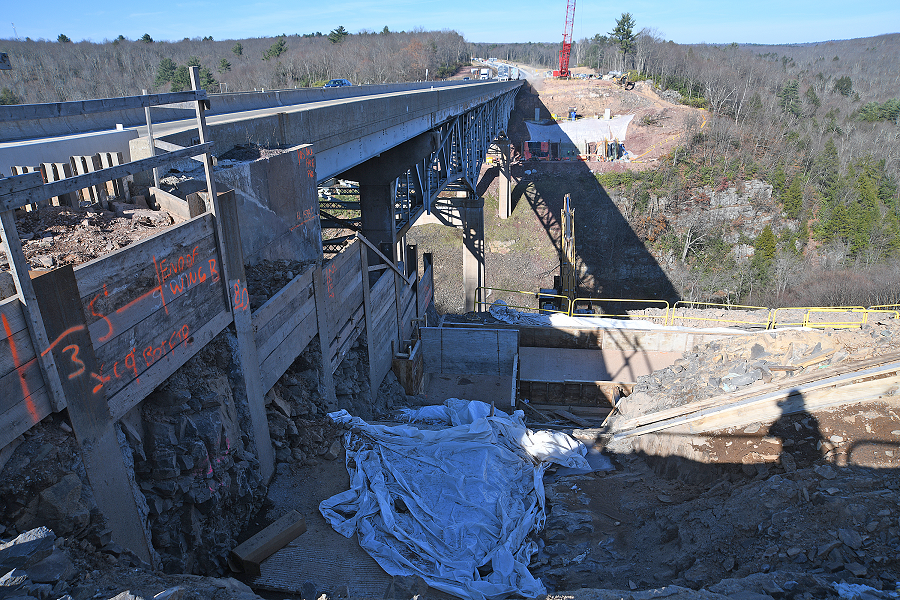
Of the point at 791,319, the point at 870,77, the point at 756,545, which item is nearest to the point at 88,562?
the point at 756,545

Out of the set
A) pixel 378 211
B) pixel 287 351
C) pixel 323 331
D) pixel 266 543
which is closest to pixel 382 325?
pixel 378 211

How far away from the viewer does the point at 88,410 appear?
4.00m

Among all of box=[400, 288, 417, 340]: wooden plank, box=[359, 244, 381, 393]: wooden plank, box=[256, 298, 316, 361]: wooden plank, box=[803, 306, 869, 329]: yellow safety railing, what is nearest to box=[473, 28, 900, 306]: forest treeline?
box=[803, 306, 869, 329]: yellow safety railing

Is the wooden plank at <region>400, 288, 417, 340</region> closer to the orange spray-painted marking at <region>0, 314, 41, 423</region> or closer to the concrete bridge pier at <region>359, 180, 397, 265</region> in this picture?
the concrete bridge pier at <region>359, 180, 397, 265</region>

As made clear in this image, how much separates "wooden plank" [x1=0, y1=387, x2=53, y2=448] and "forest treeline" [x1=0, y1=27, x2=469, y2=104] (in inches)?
2076

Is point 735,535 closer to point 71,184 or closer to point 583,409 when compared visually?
point 71,184

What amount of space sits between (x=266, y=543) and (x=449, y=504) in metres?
2.27

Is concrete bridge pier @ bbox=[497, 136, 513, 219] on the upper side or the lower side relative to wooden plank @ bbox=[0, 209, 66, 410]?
lower

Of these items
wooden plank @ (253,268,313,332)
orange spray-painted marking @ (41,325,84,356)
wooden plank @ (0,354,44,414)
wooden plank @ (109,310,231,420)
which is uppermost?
orange spray-painted marking @ (41,325,84,356)

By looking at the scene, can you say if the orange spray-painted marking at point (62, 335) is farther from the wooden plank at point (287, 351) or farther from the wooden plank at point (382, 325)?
the wooden plank at point (382, 325)

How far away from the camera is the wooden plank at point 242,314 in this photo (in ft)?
19.2

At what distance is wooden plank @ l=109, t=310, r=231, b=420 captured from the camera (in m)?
4.38

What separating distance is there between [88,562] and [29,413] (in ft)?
3.89

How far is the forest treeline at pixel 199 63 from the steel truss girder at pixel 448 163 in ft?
114
